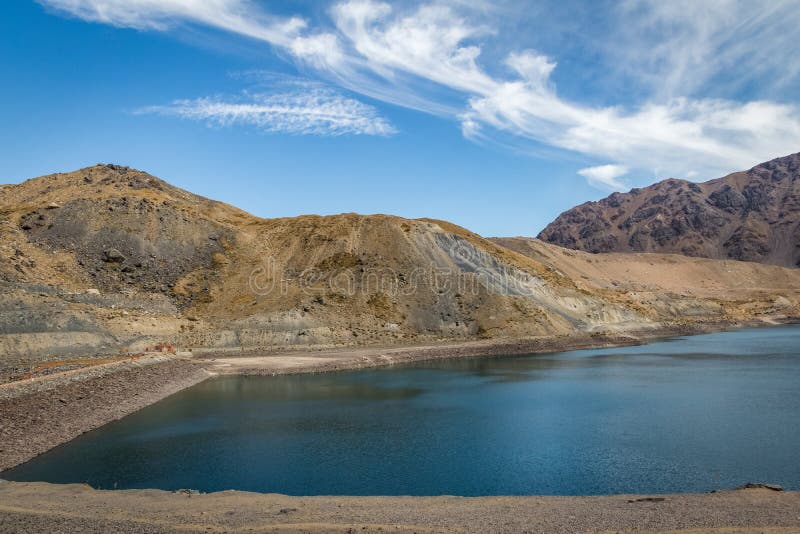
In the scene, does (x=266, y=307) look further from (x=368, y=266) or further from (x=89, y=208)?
(x=89, y=208)

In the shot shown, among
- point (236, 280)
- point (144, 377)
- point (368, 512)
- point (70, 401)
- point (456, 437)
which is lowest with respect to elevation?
point (456, 437)

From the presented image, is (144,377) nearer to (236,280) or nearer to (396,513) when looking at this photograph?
(396,513)

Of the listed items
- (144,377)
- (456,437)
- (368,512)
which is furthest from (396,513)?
(144,377)

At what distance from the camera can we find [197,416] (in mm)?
37562

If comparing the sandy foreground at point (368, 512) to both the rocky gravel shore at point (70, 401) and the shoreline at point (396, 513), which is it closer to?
the shoreline at point (396, 513)

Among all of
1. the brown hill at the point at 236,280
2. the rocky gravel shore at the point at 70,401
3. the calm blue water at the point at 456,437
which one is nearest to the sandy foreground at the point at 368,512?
the rocky gravel shore at the point at 70,401

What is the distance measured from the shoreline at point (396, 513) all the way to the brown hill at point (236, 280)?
134ft

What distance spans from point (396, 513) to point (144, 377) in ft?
119

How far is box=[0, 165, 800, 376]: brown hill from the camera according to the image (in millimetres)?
65125

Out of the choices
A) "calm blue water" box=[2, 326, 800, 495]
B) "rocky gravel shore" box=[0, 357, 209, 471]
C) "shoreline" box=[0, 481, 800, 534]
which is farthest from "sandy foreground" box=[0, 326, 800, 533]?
"calm blue water" box=[2, 326, 800, 495]

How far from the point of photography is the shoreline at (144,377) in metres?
29.9

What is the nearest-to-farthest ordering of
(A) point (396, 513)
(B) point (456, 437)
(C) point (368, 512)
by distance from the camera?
(A) point (396, 513) < (C) point (368, 512) < (B) point (456, 437)

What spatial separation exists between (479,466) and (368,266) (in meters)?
62.5

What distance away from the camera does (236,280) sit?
3241 inches
